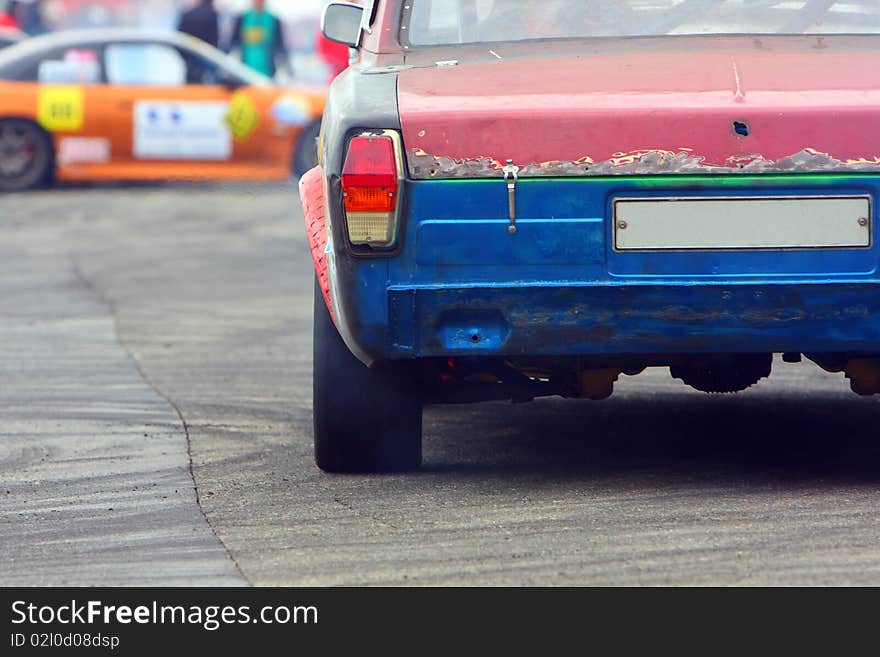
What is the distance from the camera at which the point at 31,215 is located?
13.9 meters

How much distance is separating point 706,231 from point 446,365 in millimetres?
899

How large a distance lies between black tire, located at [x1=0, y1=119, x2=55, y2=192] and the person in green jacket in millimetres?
3007

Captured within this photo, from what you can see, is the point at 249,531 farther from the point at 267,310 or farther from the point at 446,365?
the point at 267,310

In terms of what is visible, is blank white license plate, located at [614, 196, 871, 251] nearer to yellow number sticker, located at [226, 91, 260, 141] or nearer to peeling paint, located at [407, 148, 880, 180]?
peeling paint, located at [407, 148, 880, 180]

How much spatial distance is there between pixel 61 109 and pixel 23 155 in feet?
1.60

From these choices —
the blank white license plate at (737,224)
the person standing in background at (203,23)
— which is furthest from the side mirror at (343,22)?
the person standing in background at (203,23)

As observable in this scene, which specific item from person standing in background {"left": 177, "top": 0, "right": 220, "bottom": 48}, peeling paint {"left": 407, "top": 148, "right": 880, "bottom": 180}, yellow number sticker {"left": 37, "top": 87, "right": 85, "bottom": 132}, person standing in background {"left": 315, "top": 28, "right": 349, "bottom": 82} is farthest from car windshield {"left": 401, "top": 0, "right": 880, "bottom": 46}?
person standing in background {"left": 177, "top": 0, "right": 220, "bottom": 48}

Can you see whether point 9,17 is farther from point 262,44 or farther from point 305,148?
point 305,148

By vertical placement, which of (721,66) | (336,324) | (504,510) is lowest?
(504,510)

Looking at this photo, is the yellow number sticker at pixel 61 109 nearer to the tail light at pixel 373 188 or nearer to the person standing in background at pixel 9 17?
the person standing in background at pixel 9 17

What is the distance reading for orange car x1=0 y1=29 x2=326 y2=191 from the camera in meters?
15.5

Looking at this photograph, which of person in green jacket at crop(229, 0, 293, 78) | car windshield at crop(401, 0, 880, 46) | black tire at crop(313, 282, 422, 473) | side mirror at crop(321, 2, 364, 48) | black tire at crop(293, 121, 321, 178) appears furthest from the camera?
person in green jacket at crop(229, 0, 293, 78)

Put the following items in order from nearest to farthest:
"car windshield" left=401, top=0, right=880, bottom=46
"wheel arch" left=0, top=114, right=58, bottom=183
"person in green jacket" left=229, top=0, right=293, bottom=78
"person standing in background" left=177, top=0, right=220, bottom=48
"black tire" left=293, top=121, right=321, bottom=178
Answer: "car windshield" left=401, top=0, right=880, bottom=46 < "wheel arch" left=0, top=114, right=58, bottom=183 < "black tire" left=293, top=121, right=321, bottom=178 < "person in green jacket" left=229, top=0, right=293, bottom=78 < "person standing in background" left=177, top=0, right=220, bottom=48
